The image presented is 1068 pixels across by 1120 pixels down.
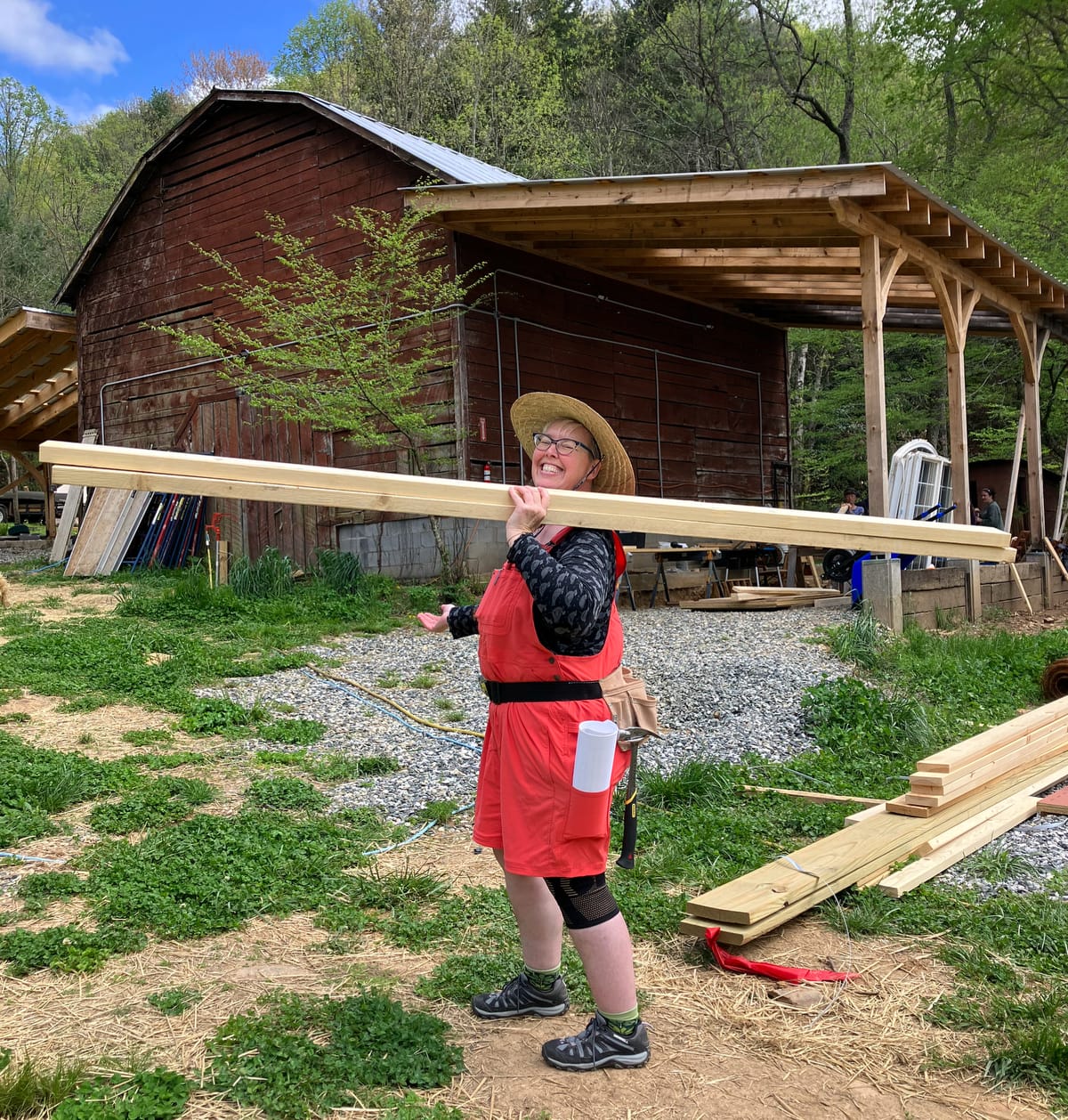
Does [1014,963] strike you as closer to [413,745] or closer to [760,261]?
[413,745]

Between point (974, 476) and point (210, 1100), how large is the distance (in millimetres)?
21597

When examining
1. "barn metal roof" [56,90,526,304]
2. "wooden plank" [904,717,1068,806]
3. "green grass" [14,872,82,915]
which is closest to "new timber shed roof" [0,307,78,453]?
"barn metal roof" [56,90,526,304]

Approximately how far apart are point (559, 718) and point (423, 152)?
1158 cm

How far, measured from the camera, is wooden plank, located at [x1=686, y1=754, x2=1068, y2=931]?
10.8ft

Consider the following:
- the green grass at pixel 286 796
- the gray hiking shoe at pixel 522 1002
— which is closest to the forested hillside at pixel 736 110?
the green grass at pixel 286 796

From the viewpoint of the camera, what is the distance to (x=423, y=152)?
41.0 ft

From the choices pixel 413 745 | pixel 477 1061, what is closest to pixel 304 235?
pixel 413 745

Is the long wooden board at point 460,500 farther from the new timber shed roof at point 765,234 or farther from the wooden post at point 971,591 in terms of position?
the wooden post at point 971,591

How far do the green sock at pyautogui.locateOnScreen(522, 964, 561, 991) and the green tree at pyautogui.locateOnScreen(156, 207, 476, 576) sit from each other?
856cm

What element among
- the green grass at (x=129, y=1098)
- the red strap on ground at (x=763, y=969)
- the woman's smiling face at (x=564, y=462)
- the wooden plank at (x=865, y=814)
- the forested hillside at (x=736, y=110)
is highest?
the forested hillside at (x=736, y=110)

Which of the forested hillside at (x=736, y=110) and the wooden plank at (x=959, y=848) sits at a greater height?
the forested hillside at (x=736, y=110)

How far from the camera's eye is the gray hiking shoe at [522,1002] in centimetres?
284

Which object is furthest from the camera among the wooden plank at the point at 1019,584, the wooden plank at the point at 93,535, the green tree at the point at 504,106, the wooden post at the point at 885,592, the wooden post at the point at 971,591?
the green tree at the point at 504,106

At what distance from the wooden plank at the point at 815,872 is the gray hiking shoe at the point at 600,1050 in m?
0.81
